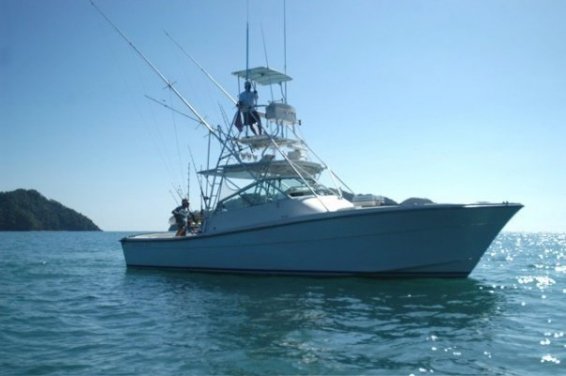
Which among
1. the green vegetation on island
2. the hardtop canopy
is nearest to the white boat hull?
the hardtop canopy

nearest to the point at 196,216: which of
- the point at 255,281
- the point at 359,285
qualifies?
the point at 255,281

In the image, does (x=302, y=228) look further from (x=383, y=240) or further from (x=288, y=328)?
(x=288, y=328)

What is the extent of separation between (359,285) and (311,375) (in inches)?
265

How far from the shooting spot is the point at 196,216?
1952 centimetres

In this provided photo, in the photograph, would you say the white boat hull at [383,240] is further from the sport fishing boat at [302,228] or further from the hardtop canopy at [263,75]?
the hardtop canopy at [263,75]

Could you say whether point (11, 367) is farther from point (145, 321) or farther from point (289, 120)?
point (289, 120)

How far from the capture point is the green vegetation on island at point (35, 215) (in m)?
123

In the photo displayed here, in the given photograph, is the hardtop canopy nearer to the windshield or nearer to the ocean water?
the windshield

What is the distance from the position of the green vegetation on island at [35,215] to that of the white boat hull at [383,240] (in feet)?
428

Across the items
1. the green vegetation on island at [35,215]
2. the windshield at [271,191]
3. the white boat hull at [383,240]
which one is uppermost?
the green vegetation on island at [35,215]

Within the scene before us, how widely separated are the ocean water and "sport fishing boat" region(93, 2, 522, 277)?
65 centimetres

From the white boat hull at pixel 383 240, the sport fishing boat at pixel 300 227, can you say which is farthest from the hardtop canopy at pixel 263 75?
the white boat hull at pixel 383 240

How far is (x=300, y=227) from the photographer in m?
12.6

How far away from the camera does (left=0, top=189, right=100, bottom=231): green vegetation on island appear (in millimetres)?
123000
